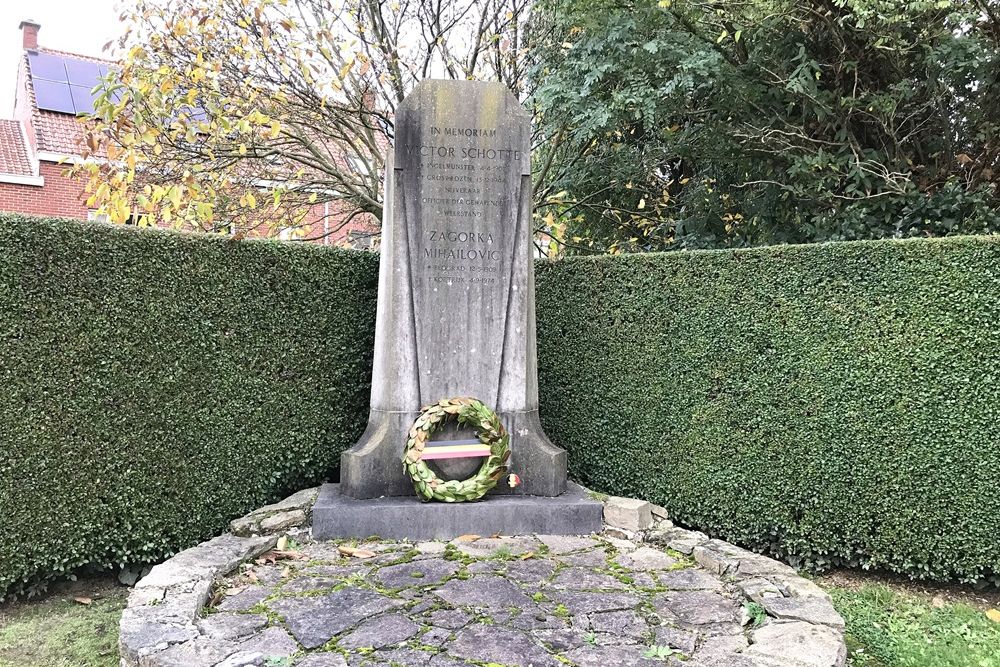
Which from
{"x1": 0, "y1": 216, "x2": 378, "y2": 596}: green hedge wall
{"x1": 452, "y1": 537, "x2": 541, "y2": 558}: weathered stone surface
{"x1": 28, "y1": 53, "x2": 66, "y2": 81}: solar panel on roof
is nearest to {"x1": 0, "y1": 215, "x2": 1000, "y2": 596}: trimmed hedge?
{"x1": 0, "y1": 216, "x2": 378, "y2": 596}: green hedge wall

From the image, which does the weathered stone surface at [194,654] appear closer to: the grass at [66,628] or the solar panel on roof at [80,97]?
the grass at [66,628]

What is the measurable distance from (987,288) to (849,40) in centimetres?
290

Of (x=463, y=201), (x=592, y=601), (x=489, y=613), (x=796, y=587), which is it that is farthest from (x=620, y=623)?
(x=463, y=201)

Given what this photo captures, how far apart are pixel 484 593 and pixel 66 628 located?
223 cm

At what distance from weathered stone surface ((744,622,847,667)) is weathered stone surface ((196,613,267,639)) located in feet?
6.63

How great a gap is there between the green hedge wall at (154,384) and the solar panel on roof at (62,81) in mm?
13739

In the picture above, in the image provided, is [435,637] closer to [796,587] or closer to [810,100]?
[796,587]

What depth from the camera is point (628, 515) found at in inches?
164

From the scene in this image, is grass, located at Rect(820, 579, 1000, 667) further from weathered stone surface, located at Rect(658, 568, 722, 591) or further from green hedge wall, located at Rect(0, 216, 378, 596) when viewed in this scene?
green hedge wall, located at Rect(0, 216, 378, 596)

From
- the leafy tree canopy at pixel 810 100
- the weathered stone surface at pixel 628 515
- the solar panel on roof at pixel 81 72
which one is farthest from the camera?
the solar panel on roof at pixel 81 72

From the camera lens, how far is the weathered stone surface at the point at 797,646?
251 centimetres

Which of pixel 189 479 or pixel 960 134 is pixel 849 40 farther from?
pixel 189 479

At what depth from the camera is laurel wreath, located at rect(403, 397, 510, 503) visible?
4.01 metres

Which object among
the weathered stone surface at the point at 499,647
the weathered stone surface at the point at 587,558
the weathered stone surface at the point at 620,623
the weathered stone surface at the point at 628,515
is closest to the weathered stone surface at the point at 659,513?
the weathered stone surface at the point at 628,515
